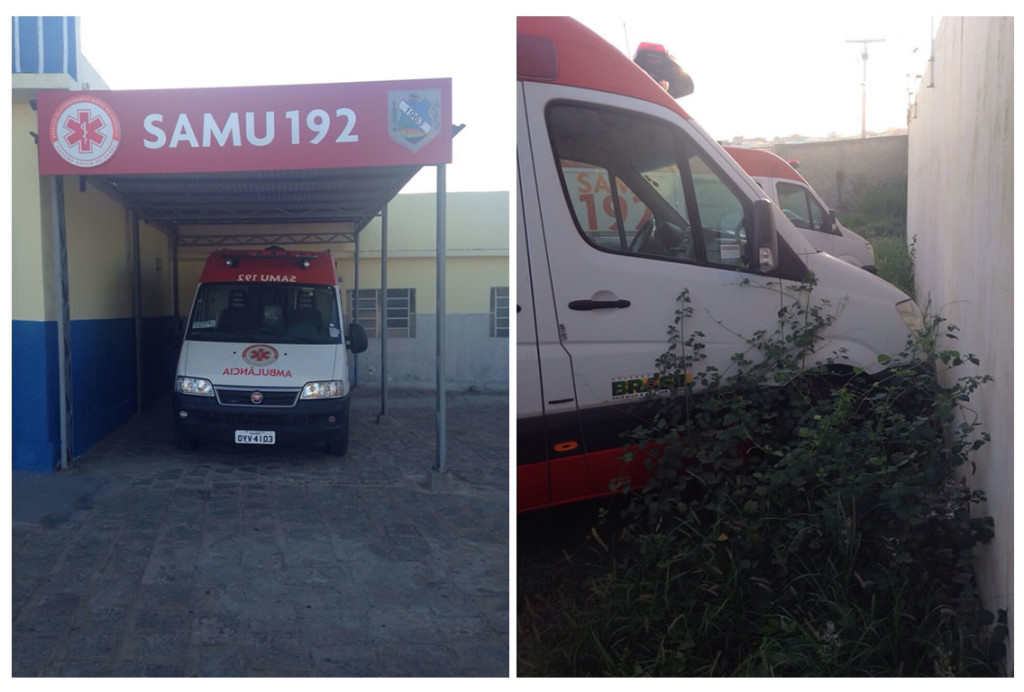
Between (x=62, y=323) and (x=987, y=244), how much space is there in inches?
272

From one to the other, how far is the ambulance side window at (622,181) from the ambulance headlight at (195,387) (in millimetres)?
5042

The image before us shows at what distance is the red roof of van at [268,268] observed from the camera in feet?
30.1

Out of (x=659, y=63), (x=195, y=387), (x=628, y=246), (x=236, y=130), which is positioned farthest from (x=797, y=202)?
(x=195, y=387)

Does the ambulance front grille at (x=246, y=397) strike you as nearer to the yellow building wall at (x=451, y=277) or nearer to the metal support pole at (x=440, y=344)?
the metal support pole at (x=440, y=344)

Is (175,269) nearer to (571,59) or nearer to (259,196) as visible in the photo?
(259,196)

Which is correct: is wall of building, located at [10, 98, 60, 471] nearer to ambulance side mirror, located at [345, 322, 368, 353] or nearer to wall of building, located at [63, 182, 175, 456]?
wall of building, located at [63, 182, 175, 456]

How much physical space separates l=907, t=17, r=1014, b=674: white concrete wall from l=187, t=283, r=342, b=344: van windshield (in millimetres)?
5599

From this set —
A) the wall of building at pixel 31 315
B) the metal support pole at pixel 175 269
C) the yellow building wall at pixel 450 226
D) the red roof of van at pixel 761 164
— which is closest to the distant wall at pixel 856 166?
the red roof of van at pixel 761 164

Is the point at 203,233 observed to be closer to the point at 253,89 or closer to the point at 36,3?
the point at 253,89

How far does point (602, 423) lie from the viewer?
165 inches

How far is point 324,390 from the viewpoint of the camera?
27.0ft

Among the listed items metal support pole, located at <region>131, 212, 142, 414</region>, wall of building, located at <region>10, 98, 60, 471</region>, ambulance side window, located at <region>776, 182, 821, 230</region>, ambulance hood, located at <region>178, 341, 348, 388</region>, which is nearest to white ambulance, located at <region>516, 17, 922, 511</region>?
ambulance hood, located at <region>178, 341, 348, 388</region>

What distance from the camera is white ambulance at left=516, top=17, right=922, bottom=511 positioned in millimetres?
4031

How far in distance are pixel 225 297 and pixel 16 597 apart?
4659 millimetres
